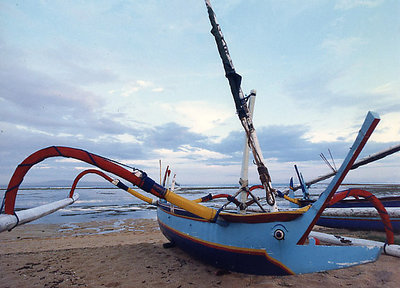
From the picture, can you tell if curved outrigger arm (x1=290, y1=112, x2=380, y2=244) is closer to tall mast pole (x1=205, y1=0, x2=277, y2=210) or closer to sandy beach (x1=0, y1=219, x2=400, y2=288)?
sandy beach (x1=0, y1=219, x2=400, y2=288)

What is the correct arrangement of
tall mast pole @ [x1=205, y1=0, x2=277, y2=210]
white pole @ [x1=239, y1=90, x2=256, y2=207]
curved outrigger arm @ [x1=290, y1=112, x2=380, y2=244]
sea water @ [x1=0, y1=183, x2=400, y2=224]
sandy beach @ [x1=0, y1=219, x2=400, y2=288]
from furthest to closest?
sea water @ [x1=0, y1=183, x2=400, y2=224], tall mast pole @ [x1=205, y1=0, x2=277, y2=210], white pole @ [x1=239, y1=90, x2=256, y2=207], sandy beach @ [x1=0, y1=219, x2=400, y2=288], curved outrigger arm @ [x1=290, y1=112, x2=380, y2=244]

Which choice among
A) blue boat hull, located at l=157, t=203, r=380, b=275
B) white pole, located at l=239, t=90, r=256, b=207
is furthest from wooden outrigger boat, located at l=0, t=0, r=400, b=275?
white pole, located at l=239, t=90, r=256, b=207

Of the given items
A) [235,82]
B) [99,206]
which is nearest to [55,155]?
[235,82]

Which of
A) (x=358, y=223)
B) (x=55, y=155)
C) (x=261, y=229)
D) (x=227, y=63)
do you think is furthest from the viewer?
(x=358, y=223)

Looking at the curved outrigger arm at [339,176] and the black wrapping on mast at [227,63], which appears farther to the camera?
the black wrapping on mast at [227,63]

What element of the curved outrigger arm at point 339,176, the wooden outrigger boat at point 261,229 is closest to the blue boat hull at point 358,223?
the wooden outrigger boat at point 261,229

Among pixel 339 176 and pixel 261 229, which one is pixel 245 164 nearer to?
pixel 261 229

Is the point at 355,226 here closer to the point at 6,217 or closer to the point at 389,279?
the point at 389,279

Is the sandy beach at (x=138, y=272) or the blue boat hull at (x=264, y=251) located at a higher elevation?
the blue boat hull at (x=264, y=251)

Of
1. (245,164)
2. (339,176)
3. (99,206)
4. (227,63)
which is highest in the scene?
(227,63)

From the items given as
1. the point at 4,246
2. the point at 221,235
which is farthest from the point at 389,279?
the point at 4,246

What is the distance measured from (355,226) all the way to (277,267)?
319 inches

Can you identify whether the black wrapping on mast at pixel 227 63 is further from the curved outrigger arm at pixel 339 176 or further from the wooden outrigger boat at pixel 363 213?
the wooden outrigger boat at pixel 363 213

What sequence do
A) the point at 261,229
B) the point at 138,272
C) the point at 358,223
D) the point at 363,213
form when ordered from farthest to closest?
1. the point at 358,223
2. the point at 363,213
3. the point at 138,272
4. the point at 261,229
